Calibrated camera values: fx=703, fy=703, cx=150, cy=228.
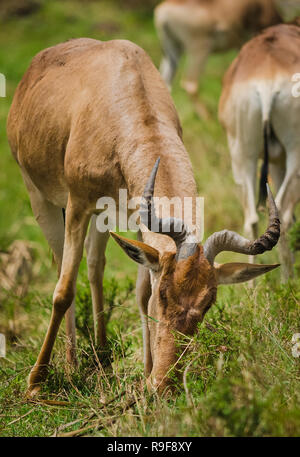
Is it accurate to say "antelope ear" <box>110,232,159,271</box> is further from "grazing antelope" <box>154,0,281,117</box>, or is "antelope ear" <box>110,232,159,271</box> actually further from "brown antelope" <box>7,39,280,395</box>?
"grazing antelope" <box>154,0,281,117</box>

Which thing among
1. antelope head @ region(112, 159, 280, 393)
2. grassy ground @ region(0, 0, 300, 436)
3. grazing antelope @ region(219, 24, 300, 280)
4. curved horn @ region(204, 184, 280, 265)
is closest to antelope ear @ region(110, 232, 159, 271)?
antelope head @ region(112, 159, 280, 393)

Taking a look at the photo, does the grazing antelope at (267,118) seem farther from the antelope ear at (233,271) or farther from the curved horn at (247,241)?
the curved horn at (247,241)

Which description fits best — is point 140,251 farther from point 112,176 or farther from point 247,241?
point 112,176

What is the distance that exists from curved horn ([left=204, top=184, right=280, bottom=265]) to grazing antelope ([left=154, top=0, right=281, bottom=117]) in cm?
843

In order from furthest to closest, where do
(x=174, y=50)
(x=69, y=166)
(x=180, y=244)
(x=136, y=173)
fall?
(x=174, y=50) < (x=69, y=166) < (x=136, y=173) < (x=180, y=244)

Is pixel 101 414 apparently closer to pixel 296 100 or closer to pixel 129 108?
pixel 129 108

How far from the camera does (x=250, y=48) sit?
6.80 meters

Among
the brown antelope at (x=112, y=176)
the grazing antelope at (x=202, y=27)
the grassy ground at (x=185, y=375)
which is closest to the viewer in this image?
the grassy ground at (x=185, y=375)

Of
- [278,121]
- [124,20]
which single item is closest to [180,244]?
[278,121]

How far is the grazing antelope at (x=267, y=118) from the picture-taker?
6.07 meters

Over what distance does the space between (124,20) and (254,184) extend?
12.1 m

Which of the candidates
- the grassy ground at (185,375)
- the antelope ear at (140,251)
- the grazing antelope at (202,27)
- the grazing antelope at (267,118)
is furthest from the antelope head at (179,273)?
the grazing antelope at (202,27)

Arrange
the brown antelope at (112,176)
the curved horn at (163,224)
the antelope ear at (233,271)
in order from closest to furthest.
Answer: the curved horn at (163,224), the brown antelope at (112,176), the antelope ear at (233,271)
